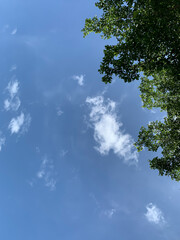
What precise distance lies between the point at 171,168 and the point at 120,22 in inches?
667

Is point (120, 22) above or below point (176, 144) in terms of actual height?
above

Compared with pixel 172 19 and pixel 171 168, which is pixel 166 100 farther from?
pixel 172 19

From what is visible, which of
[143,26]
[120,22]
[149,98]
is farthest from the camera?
[149,98]

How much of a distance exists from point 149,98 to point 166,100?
81.5 inches

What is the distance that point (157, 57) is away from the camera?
1236cm

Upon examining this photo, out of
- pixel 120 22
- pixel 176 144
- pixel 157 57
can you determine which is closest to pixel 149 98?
pixel 176 144

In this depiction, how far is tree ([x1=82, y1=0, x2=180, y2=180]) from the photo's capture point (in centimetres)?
1123

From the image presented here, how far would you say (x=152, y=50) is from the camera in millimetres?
11727

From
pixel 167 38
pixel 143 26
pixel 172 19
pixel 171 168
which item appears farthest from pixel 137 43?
pixel 171 168

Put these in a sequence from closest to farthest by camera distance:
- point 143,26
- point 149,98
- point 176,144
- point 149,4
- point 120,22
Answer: point 143,26 < point 149,4 < point 120,22 < point 176,144 < point 149,98

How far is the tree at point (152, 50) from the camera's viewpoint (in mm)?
11227

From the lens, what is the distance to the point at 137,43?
11.5 m

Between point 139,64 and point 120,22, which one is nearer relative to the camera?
point 139,64

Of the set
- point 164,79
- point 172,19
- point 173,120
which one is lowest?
point 172,19
